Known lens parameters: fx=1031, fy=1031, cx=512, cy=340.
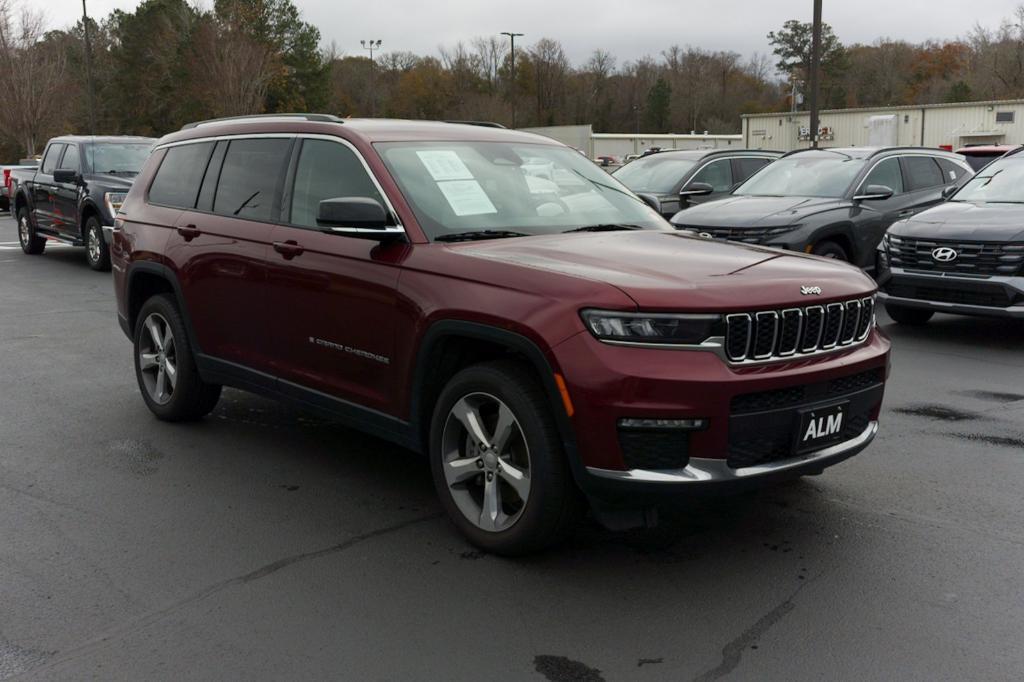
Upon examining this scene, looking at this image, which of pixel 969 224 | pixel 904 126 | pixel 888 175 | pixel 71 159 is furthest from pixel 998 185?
pixel 904 126

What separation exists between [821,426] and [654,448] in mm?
766

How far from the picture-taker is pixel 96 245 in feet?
50.8

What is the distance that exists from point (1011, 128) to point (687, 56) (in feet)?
232

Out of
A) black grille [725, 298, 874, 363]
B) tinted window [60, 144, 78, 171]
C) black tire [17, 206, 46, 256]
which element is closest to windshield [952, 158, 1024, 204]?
black grille [725, 298, 874, 363]

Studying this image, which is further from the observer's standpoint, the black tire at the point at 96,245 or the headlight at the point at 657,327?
the black tire at the point at 96,245

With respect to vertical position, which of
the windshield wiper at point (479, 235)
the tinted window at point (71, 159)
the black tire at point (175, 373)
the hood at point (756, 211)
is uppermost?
the tinted window at point (71, 159)

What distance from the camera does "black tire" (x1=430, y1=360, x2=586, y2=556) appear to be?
12.9ft

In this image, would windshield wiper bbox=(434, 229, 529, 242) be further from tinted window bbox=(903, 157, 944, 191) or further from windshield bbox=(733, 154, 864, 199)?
tinted window bbox=(903, 157, 944, 191)

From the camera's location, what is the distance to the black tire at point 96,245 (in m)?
15.3

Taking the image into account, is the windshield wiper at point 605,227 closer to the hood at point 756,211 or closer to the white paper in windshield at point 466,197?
the white paper in windshield at point 466,197

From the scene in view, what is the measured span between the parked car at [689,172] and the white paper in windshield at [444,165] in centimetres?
942

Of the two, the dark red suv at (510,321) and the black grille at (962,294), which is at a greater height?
the dark red suv at (510,321)

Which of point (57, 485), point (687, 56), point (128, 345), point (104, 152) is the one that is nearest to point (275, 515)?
point (57, 485)

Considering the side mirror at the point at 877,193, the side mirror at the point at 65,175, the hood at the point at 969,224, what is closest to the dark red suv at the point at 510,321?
the hood at the point at 969,224
